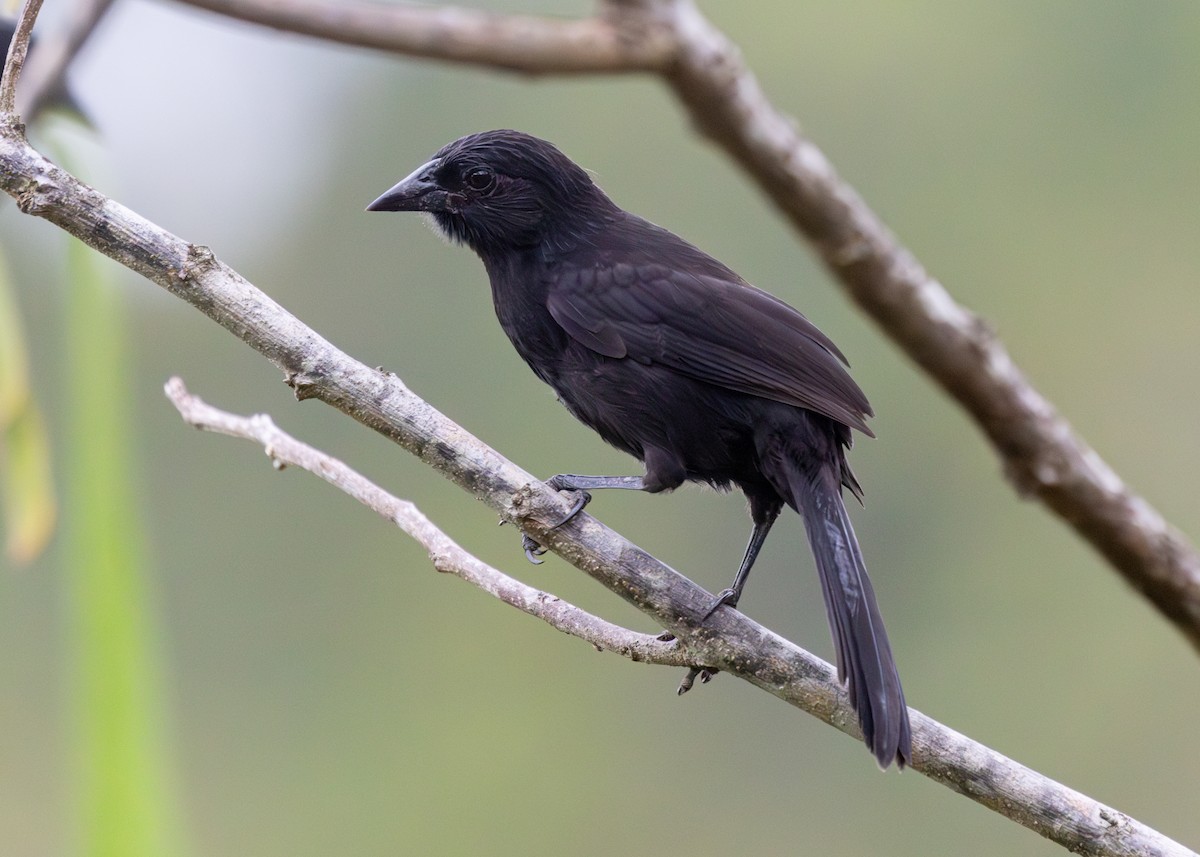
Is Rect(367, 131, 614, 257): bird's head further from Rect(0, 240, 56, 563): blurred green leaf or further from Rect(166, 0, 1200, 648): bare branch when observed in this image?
Rect(166, 0, 1200, 648): bare branch

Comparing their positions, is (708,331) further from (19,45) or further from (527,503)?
(19,45)

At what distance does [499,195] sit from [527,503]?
112cm

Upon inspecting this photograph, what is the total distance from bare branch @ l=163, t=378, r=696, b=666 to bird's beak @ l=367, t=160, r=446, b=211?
738mm

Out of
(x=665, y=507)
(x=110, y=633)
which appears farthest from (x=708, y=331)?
(x=665, y=507)

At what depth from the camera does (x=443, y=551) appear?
217cm

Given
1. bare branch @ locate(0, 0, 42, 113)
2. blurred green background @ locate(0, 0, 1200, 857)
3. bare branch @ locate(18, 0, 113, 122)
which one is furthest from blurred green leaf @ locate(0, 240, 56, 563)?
blurred green background @ locate(0, 0, 1200, 857)

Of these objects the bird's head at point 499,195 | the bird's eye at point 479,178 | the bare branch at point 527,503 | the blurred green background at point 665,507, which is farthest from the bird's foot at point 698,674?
the blurred green background at point 665,507

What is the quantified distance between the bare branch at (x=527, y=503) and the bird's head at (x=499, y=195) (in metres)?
0.98

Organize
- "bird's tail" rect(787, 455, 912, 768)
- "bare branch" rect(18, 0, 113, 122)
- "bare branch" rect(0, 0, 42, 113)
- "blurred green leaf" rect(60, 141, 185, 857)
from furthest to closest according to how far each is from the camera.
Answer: "bare branch" rect(18, 0, 113, 122) → "bird's tail" rect(787, 455, 912, 768) → "bare branch" rect(0, 0, 42, 113) → "blurred green leaf" rect(60, 141, 185, 857)

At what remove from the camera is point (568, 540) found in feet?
6.65

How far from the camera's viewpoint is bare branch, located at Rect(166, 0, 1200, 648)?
77 centimetres

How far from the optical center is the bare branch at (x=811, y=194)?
0.77 m

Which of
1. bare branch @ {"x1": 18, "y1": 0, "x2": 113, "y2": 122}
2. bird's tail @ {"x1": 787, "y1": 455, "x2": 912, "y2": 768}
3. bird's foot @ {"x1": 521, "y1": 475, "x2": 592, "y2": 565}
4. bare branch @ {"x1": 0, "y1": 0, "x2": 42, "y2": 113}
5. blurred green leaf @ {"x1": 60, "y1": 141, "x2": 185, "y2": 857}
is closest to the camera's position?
blurred green leaf @ {"x1": 60, "y1": 141, "x2": 185, "y2": 857}

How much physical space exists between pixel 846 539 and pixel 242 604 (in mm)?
10239
